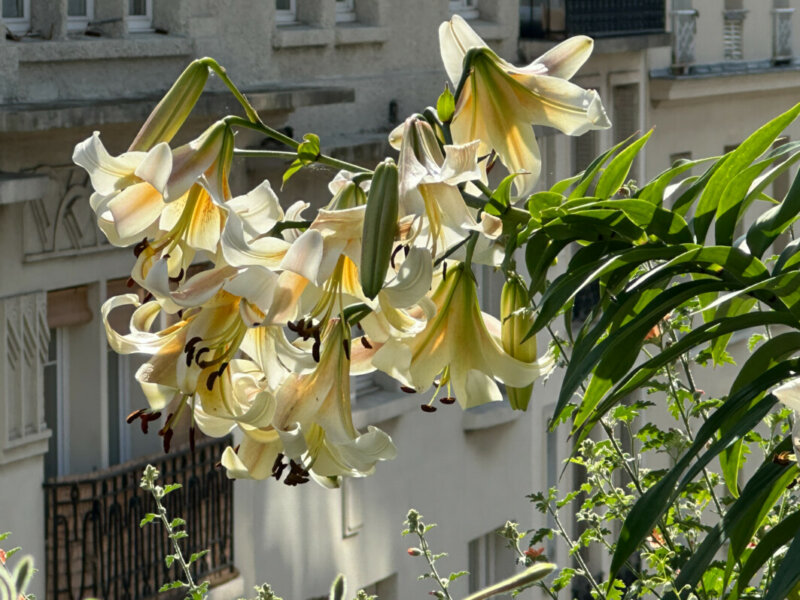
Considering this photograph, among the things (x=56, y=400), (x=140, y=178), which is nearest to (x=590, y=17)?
(x=56, y=400)

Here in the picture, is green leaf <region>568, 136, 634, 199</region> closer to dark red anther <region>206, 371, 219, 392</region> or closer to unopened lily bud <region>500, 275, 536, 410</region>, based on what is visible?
unopened lily bud <region>500, 275, 536, 410</region>

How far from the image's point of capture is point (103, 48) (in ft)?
34.5

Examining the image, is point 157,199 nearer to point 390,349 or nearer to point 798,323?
point 390,349

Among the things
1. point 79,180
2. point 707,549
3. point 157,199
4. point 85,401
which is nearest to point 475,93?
point 157,199

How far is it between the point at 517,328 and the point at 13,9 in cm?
903

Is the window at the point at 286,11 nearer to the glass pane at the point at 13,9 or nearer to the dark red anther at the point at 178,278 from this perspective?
the glass pane at the point at 13,9

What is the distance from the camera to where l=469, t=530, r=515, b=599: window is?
632 inches

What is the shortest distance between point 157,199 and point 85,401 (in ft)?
31.4

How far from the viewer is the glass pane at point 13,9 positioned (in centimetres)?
1027

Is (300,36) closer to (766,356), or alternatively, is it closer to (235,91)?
(766,356)

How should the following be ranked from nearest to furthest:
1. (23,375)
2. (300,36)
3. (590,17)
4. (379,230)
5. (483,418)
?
(379,230) < (23,375) < (300,36) < (483,418) < (590,17)

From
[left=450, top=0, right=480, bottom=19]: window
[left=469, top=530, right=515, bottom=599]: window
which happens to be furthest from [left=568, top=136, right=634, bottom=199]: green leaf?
[left=469, top=530, right=515, bottom=599]: window

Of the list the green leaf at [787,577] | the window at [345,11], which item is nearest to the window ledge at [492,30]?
the window at [345,11]

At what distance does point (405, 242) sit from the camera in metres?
1.57
